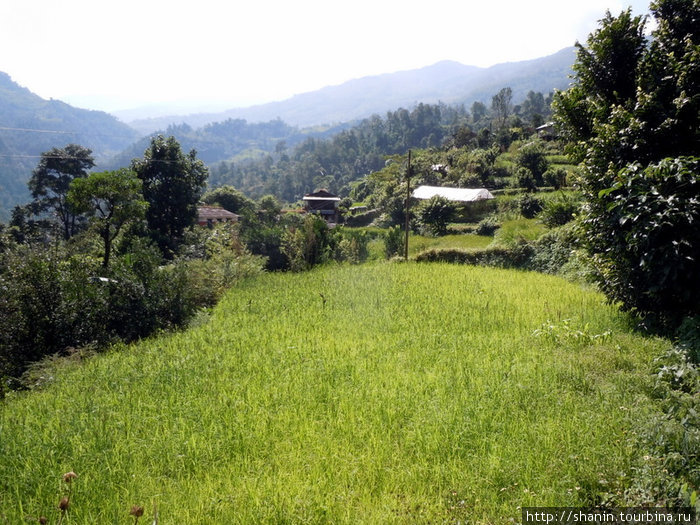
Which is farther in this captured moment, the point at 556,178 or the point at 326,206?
the point at 326,206

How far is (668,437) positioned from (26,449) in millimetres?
6528

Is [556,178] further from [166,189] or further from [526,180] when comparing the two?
[166,189]

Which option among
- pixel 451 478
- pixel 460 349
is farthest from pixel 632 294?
pixel 451 478

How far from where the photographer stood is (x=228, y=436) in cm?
461

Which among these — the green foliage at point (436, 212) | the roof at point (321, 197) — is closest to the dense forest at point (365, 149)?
the roof at point (321, 197)

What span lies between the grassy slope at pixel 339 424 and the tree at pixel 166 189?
1886 centimetres

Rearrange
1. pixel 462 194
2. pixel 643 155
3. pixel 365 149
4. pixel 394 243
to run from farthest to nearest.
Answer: pixel 365 149 < pixel 462 194 < pixel 394 243 < pixel 643 155

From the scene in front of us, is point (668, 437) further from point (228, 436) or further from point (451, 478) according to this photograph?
point (228, 436)

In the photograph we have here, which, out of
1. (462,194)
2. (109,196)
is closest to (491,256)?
(109,196)

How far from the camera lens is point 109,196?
14328 millimetres

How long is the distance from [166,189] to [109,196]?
11.7 meters

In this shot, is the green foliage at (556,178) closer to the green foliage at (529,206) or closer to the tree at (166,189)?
the green foliage at (529,206)

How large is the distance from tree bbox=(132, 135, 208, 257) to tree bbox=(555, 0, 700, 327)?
22.9m

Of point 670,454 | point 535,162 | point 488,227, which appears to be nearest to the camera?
point 670,454
